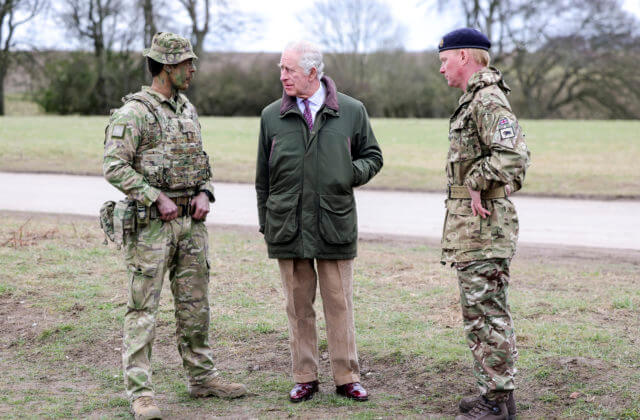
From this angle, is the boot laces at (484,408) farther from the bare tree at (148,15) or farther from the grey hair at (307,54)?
the bare tree at (148,15)

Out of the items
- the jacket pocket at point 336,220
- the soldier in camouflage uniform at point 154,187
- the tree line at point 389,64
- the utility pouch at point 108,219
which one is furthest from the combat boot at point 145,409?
the tree line at point 389,64

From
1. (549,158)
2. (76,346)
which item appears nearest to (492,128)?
(76,346)

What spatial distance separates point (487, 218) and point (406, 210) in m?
9.20

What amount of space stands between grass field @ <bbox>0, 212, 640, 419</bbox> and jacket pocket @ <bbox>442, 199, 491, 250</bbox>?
1.15 meters

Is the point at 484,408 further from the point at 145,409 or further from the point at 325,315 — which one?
the point at 145,409

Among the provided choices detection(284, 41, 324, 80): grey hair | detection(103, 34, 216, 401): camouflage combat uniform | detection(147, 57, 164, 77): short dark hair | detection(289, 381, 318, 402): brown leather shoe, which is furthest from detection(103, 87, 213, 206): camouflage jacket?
detection(289, 381, 318, 402): brown leather shoe

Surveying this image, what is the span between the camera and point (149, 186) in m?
4.40

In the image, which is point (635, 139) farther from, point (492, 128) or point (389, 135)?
point (492, 128)

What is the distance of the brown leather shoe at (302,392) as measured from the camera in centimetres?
477

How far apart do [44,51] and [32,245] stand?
1399 inches

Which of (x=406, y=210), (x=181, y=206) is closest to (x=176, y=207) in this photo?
(x=181, y=206)

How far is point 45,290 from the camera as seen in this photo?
747 centimetres

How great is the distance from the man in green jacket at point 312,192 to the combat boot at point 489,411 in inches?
30.5

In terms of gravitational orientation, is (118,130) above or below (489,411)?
above
